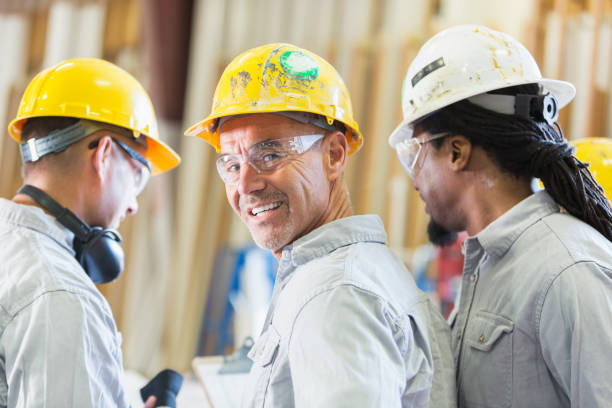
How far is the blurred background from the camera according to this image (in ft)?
19.3

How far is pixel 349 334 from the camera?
136 cm

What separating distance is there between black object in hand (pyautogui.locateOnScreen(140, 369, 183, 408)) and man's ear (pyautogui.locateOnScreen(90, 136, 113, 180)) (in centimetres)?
87

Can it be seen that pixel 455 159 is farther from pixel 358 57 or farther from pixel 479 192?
pixel 358 57

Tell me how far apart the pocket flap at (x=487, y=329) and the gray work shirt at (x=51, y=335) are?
49.1 inches

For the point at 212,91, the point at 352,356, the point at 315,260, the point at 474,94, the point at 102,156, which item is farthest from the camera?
the point at 212,91

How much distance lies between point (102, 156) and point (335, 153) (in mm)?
1010

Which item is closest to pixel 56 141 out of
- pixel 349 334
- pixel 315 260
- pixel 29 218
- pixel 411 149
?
pixel 29 218

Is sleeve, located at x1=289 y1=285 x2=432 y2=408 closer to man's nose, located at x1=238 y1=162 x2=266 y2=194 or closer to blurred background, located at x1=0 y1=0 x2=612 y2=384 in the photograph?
man's nose, located at x1=238 y1=162 x2=266 y2=194

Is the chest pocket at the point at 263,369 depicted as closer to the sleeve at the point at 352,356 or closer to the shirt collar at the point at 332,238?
the sleeve at the point at 352,356

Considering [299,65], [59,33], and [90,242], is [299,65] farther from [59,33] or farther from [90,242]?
[59,33]

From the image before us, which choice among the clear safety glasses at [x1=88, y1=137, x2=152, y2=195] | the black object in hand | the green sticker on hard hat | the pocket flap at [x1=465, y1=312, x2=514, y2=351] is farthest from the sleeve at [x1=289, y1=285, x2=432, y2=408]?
the clear safety glasses at [x1=88, y1=137, x2=152, y2=195]

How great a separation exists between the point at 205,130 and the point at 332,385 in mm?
1507

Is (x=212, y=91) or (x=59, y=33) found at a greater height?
(x=59, y=33)

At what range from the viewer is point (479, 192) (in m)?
2.10
